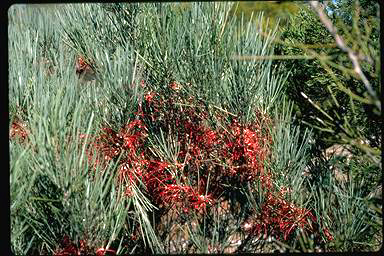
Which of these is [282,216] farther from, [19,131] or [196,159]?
[19,131]

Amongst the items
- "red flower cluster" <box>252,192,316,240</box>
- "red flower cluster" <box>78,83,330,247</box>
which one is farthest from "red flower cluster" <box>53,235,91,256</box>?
"red flower cluster" <box>252,192,316,240</box>

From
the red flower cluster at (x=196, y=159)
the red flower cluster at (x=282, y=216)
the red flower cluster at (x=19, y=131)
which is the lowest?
the red flower cluster at (x=282, y=216)

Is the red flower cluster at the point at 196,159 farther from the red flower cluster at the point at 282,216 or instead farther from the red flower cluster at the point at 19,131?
the red flower cluster at the point at 19,131

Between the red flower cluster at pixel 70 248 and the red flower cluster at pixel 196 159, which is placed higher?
the red flower cluster at pixel 196 159

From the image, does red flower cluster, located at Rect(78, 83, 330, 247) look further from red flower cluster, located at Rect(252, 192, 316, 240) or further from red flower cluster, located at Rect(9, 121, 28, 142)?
red flower cluster, located at Rect(9, 121, 28, 142)

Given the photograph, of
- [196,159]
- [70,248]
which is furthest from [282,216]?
[70,248]

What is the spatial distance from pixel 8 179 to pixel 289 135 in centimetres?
46

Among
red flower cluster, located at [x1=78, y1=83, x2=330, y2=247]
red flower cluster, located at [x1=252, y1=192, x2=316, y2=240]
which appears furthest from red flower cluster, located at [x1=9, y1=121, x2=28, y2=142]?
red flower cluster, located at [x1=252, y1=192, x2=316, y2=240]

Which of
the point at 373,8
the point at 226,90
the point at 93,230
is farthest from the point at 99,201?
the point at 373,8

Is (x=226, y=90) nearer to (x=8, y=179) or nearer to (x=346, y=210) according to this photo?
(x=346, y=210)

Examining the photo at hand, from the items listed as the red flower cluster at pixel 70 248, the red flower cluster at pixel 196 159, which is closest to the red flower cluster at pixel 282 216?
the red flower cluster at pixel 196 159

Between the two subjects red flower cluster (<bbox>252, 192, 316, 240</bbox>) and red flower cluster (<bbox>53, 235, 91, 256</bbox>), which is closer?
red flower cluster (<bbox>53, 235, 91, 256</bbox>)

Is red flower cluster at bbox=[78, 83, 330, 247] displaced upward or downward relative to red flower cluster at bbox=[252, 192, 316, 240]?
upward

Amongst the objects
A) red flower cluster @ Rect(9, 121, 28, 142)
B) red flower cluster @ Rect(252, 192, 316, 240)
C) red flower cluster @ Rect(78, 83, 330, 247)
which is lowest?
red flower cluster @ Rect(252, 192, 316, 240)
